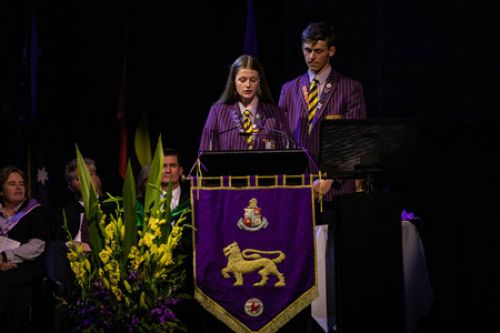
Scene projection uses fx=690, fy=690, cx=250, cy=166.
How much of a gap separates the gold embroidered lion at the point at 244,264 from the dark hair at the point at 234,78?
3.61ft

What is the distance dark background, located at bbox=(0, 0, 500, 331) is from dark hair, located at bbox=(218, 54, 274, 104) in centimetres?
142

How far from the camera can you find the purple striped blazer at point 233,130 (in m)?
4.20

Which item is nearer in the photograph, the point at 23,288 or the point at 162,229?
the point at 162,229

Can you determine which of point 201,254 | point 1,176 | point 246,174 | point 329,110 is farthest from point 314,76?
point 1,176

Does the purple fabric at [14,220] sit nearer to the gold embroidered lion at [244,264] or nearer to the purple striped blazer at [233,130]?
the purple striped blazer at [233,130]

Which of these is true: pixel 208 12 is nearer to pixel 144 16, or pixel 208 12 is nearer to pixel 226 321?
pixel 144 16

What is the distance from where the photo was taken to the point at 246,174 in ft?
11.9

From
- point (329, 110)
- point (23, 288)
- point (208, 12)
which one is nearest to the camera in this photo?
point (329, 110)

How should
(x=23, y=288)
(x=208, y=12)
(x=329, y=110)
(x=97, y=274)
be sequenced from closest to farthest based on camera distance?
(x=97, y=274)
(x=329, y=110)
(x=23, y=288)
(x=208, y=12)

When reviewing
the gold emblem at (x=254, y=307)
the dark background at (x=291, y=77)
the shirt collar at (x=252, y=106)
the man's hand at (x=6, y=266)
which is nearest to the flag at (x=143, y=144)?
the dark background at (x=291, y=77)

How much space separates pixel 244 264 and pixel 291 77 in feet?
8.76

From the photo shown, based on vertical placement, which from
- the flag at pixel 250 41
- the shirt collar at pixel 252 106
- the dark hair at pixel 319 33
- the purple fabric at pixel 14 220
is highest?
the flag at pixel 250 41

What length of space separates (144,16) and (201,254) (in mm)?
2966

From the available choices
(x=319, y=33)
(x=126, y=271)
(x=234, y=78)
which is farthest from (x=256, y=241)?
(x=319, y=33)
